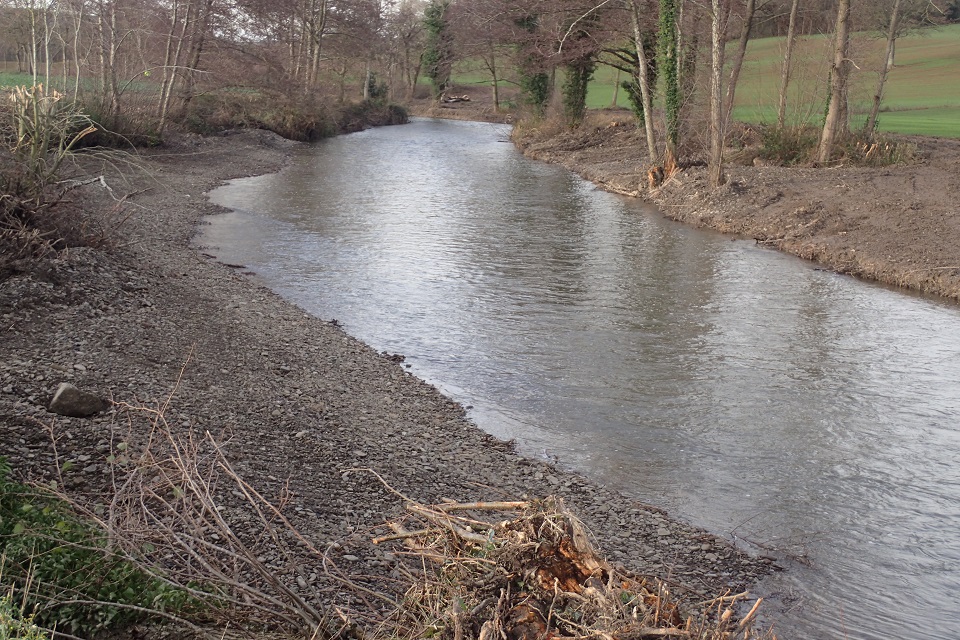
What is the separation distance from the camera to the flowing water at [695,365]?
649 cm

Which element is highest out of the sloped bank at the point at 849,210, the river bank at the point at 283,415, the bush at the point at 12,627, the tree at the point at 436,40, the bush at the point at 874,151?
the tree at the point at 436,40

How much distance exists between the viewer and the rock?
21.4ft

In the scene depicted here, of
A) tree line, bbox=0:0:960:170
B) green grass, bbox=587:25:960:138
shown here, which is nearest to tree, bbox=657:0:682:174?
tree line, bbox=0:0:960:170

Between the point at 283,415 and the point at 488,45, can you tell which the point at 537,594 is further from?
the point at 488,45

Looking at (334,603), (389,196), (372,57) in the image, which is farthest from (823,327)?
(372,57)

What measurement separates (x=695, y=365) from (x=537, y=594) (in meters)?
7.14

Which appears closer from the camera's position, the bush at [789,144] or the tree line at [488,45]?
the tree line at [488,45]

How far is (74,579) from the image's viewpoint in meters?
4.38

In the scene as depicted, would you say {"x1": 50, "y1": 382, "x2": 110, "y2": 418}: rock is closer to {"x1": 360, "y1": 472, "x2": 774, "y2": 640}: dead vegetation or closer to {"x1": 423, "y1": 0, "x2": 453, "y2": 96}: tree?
{"x1": 360, "y1": 472, "x2": 774, "y2": 640}: dead vegetation

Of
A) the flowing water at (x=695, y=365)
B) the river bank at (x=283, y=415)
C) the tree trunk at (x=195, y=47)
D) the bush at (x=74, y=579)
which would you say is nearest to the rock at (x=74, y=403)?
the river bank at (x=283, y=415)

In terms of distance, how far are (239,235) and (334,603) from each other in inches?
533

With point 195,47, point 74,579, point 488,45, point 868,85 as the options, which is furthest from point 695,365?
point 868,85

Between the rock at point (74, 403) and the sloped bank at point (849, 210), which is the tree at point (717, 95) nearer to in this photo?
the sloped bank at point (849, 210)

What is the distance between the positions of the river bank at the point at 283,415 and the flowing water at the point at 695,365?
1.70 ft
